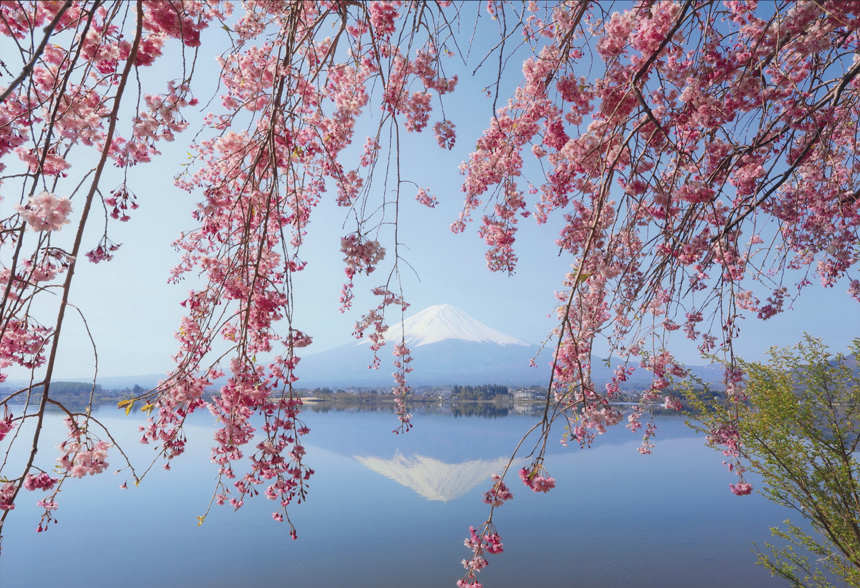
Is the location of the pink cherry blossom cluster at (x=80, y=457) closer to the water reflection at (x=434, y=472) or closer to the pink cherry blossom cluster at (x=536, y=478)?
the pink cherry blossom cluster at (x=536, y=478)

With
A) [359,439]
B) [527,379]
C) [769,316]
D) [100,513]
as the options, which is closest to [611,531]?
[769,316]

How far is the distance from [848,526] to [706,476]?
43.4ft

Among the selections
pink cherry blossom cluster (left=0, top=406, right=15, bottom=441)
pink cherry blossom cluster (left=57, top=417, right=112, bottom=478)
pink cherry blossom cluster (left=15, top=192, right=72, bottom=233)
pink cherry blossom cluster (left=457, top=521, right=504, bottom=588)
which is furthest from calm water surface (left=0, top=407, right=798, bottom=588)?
pink cherry blossom cluster (left=15, top=192, right=72, bottom=233)

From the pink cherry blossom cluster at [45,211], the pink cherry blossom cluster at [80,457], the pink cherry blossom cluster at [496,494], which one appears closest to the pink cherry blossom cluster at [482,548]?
the pink cherry blossom cluster at [496,494]

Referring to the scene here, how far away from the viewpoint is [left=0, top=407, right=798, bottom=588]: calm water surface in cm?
→ 729

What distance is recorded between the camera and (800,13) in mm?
1271

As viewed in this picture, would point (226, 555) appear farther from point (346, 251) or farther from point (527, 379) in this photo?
point (527, 379)

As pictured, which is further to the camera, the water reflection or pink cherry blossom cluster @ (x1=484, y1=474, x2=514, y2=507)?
the water reflection

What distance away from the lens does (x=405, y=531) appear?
9.12m

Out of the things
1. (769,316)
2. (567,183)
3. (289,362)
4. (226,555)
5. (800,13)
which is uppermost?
(800,13)

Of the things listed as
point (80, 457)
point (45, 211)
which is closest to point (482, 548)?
point (80, 457)

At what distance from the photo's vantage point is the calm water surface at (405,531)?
7.29m

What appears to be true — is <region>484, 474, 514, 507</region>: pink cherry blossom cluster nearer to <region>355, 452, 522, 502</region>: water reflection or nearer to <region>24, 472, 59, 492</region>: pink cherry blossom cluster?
<region>24, 472, 59, 492</region>: pink cherry blossom cluster

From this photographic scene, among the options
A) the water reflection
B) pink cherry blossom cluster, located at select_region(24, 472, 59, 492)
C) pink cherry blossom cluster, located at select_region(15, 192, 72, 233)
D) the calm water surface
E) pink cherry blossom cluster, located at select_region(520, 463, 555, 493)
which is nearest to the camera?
pink cherry blossom cluster, located at select_region(15, 192, 72, 233)
